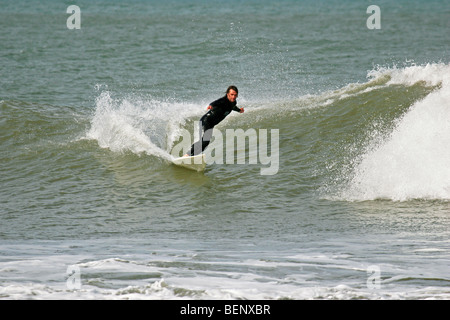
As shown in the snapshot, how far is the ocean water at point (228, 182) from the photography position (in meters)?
6.22

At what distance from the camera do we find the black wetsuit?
11695mm

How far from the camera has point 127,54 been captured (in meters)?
26.2

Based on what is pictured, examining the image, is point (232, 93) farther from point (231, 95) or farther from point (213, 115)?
point (213, 115)

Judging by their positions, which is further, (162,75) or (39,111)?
(162,75)

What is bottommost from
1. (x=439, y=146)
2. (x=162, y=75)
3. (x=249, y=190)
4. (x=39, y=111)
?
(x=249, y=190)

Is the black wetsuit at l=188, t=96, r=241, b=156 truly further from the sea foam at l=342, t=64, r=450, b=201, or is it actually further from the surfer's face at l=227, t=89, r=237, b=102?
the sea foam at l=342, t=64, r=450, b=201

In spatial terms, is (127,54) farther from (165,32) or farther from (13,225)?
(13,225)

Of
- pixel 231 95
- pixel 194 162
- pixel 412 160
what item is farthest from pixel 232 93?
pixel 412 160

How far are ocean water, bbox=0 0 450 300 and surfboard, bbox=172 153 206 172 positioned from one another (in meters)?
0.15

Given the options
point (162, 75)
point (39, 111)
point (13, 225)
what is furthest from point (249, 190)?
point (162, 75)

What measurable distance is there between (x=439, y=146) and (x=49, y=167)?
24.1 ft

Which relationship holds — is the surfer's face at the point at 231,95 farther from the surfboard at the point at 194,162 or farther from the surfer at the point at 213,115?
the surfboard at the point at 194,162

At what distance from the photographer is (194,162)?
11555 mm

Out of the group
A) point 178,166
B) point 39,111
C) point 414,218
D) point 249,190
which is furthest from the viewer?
point 39,111
